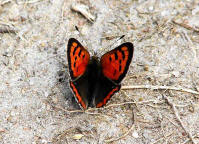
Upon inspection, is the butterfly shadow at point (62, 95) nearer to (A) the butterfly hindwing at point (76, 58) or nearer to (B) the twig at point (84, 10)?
(A) the butterfly hindwing at point (76, 58)

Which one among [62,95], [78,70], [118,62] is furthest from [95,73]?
[62,95]

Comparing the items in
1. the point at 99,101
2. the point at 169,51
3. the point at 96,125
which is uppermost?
the point at 169,51

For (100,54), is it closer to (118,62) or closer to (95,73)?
(95,73)

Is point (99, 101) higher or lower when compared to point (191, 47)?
lower

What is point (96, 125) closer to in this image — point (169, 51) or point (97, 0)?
point (169, 51)

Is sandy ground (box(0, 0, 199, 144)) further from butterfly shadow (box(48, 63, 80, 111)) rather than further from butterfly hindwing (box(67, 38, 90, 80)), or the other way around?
butterfly hindwing (box(67, 38, 90, 80))

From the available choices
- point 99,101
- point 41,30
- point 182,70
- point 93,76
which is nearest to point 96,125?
point 99,101
